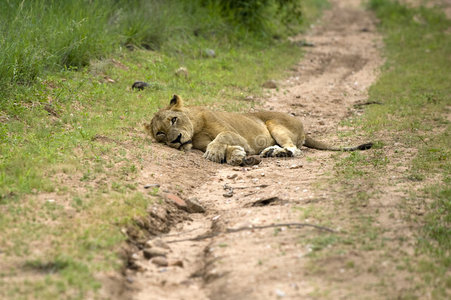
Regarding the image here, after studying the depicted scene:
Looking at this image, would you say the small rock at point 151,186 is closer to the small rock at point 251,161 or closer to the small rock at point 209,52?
the small rock at point 251,161

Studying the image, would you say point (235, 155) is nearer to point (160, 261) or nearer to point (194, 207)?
point (194, 207)

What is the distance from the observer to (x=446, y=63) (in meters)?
15.0

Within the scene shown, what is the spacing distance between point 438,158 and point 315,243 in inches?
126

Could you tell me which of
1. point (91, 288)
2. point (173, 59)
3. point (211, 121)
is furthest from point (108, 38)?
point (91, 288)

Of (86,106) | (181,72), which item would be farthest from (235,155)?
(181,72)

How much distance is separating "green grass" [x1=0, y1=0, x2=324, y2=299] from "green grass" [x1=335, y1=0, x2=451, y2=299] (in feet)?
7.63

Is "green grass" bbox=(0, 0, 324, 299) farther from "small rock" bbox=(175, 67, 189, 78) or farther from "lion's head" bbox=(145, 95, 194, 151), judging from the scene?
"lion's head" bbox=(145, 95, 194, 151)

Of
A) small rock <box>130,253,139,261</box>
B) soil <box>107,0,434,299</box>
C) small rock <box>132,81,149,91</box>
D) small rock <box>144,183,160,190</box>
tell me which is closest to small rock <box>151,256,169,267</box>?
soil <box>107,0,434,299</box>

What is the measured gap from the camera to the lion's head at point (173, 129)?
25.5 feet

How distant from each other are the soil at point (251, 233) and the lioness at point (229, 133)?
0.18 m

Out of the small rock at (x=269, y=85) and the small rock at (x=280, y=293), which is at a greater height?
the small rock at (x=280, y=293)

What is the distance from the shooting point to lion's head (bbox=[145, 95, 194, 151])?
7773 millimetres

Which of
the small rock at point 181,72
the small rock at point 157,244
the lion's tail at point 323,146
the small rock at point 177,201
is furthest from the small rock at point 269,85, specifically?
the small rock at point 157,244

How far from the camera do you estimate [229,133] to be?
7848 millimetres
